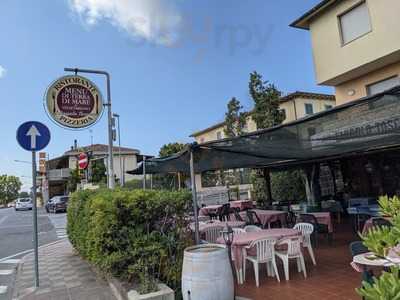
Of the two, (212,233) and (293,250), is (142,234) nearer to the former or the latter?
(293,250)

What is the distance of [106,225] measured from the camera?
4734mm

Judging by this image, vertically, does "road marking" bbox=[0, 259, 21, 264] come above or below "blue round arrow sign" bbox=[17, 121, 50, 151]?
below

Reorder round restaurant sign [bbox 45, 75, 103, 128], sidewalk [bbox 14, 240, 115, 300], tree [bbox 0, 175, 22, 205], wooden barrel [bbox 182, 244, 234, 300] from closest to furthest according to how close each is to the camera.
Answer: wooden barrel [bbox 182, 244, 234, 300]
sidewalk [bbox 14, 240, 115, 300]
round restaurant sign [bbox 45, 75, 103, 128]
tree [bbox 0, 175, 22, 205]

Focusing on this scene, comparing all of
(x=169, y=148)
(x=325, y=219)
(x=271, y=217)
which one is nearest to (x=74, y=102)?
(x=271, y=217)

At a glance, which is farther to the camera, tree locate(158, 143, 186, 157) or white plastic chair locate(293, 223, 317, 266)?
tree locate(158, 143, 186, 157)

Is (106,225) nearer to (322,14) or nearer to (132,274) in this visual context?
(132,274)

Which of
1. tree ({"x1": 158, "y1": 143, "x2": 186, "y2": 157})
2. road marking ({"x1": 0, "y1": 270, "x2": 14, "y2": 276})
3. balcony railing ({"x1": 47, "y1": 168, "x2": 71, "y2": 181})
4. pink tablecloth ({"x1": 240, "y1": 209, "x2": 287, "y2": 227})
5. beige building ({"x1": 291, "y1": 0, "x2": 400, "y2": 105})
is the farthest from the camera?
balcony railing ({"x1": 47, "y1": 168, "x2": 71, "y2": 181})

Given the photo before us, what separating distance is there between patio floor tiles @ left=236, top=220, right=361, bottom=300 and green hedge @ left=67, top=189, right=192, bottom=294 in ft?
4.03

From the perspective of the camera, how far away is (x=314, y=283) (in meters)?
5.06

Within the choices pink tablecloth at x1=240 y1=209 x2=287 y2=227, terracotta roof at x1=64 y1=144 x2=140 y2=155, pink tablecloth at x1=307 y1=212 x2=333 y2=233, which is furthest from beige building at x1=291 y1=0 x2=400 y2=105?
terracotta roof at x1=64 y1=144 x2=140 y2=155

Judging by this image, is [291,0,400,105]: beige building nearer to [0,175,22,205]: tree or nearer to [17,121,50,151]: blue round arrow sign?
[17,121,50,151]: blue round arrow sign

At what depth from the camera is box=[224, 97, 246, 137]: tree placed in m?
22.0

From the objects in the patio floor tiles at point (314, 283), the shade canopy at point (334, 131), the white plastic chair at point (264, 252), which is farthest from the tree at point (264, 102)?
the white plastic chair at point (264, 252)

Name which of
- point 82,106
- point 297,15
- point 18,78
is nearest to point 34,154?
point 82,106
